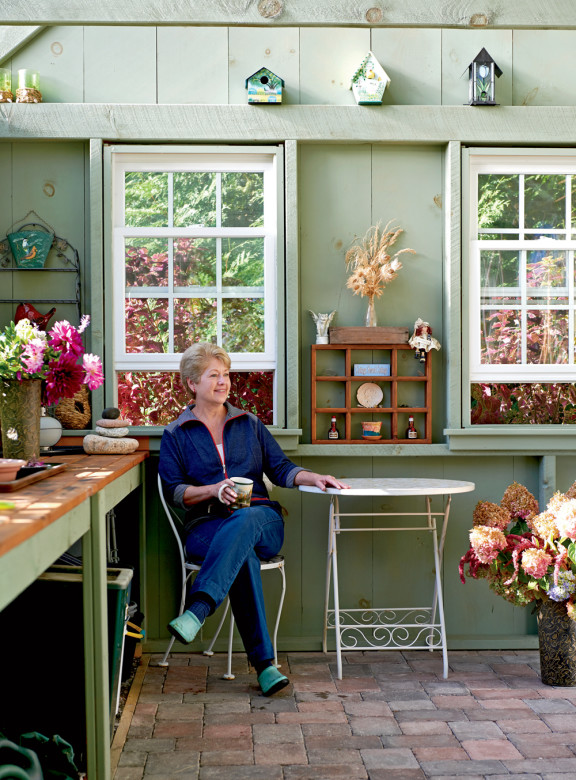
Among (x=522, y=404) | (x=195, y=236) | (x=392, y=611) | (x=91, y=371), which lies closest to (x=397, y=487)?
(x=392, y=611)

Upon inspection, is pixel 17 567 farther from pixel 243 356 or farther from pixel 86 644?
pixel 243 356

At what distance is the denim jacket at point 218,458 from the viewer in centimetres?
377

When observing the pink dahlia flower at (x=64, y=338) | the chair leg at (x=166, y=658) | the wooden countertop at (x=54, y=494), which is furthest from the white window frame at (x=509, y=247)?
the pink dahlia flower at (x=64, y=338)

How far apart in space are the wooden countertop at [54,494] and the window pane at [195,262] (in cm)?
108

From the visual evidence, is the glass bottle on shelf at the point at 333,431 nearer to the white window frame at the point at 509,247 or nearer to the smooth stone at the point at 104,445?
the white window frame at the point at 509,247

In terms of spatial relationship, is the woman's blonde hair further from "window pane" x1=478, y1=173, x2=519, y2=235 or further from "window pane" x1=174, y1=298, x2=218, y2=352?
"window pane" x1=478, y1=173, x2=519, y2=235

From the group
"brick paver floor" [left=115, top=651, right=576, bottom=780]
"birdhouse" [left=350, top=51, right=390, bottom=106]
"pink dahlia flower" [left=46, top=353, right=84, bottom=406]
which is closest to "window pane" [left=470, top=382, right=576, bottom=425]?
"brick paver floor" [left=115, top=651, right=576, bottom=780]

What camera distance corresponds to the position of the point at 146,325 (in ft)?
13.7

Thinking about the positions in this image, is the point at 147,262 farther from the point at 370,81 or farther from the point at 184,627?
the point at 184,627

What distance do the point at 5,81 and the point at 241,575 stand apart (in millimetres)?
2554

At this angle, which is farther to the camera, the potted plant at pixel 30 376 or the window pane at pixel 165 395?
the window pane at pixel 165 395

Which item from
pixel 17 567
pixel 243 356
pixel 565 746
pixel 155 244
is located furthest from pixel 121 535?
pixel 17 567

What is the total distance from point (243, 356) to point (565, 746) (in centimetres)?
220

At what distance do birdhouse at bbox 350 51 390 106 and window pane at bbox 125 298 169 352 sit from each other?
1382mm
